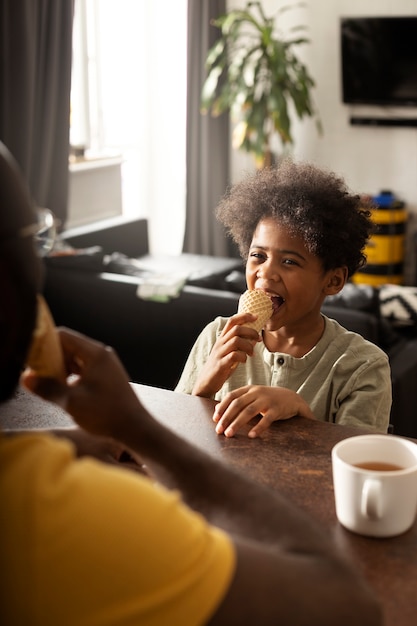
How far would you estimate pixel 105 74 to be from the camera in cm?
625

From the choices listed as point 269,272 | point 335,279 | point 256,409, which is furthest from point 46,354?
point 335,279

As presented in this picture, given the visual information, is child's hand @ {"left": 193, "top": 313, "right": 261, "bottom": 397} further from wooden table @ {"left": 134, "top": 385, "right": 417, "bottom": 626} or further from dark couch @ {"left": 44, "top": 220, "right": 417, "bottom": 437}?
dark couch @ {"left": 44, "top": 220, "right": 417, "bottom": 437}

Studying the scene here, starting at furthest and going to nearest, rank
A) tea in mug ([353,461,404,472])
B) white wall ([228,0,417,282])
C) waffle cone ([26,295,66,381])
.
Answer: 1. white wall ([228,0,417,282])
2. tea in mug ([353,461,404,472])
3. waffle cone ([26,295,66,381])

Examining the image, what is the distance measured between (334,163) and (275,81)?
Answer: 42.1 inches

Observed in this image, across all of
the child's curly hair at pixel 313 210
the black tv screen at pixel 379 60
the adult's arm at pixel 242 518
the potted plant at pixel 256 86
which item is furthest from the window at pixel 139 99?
the adult's arm at pixel 242 518

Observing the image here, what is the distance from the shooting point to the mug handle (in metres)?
0.95

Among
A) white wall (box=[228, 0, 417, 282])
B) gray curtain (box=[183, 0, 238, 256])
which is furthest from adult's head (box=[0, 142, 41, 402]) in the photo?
gray curtain (box=[183, 0, 238, 256])

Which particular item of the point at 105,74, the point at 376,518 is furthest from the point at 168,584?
the point at 105,74

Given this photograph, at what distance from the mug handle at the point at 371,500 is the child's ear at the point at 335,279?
2.93 feet

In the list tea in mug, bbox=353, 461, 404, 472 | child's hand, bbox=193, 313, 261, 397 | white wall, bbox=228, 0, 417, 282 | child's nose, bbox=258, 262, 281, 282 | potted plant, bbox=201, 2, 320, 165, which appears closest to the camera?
tea in mug, bbox=353, 461, 404, 472

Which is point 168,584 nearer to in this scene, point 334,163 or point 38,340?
point 38,340

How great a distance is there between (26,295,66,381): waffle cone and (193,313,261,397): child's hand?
0.65 meters

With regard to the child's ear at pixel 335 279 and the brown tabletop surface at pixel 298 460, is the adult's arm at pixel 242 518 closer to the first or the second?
the brown tabletop surface at pixel 298 460

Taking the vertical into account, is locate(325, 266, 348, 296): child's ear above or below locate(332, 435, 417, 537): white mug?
above
